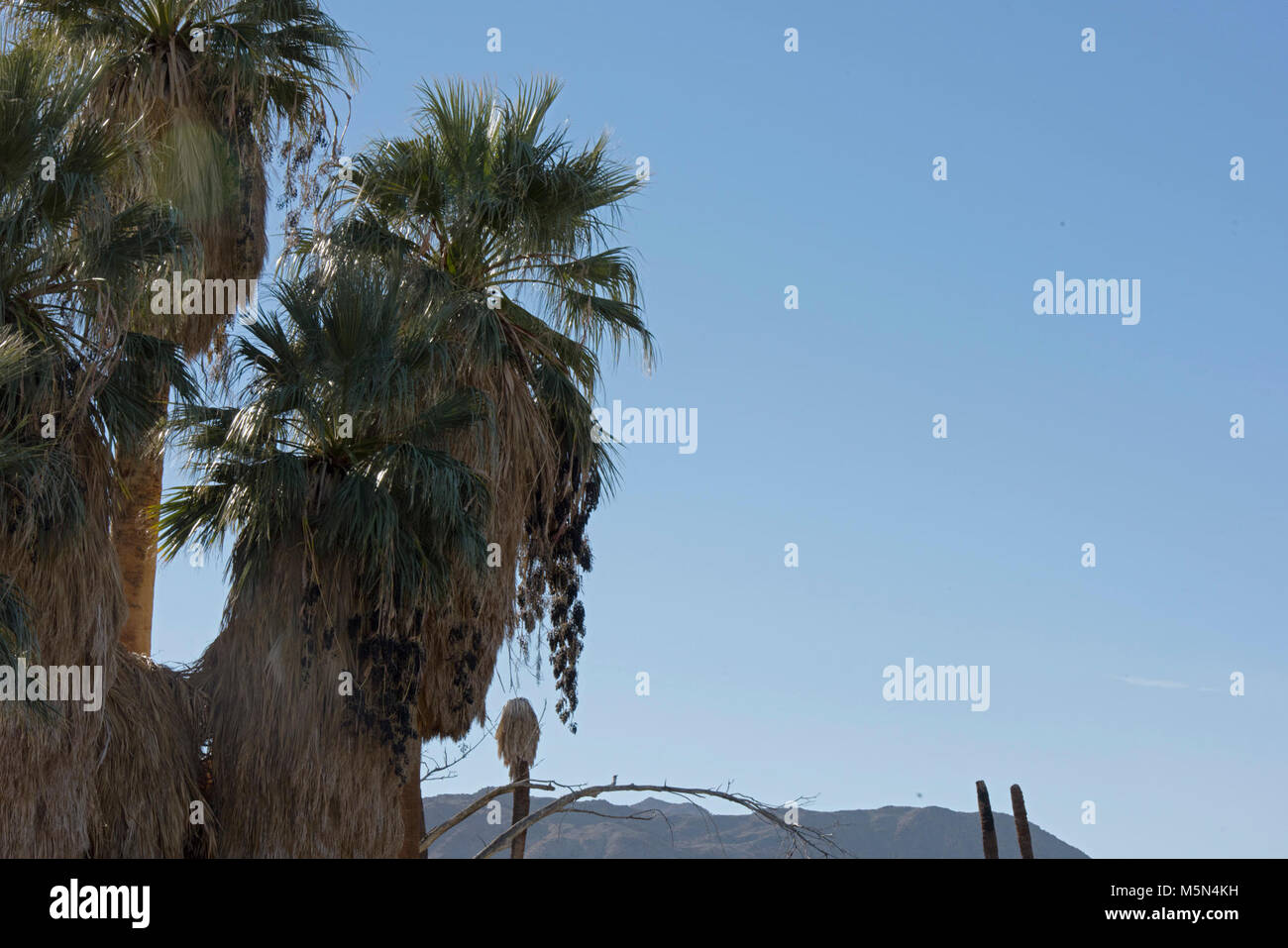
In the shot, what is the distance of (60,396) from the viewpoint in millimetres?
13289

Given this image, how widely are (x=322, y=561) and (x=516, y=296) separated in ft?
17.0

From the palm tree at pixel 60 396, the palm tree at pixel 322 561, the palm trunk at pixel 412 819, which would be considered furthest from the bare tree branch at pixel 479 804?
the palm tree at pixel 60 396

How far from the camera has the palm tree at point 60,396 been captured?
12648 millimetres

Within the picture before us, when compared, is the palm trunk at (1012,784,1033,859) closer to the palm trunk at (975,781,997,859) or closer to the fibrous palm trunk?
the palm trunk at (975,781,997,859)

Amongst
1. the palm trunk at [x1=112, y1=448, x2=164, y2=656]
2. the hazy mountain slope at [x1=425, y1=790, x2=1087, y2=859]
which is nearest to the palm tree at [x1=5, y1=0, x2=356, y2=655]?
the palm trunk at [x1=112, y1=448, x2=164, y2=656]

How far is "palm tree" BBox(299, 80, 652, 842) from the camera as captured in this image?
17984 mm

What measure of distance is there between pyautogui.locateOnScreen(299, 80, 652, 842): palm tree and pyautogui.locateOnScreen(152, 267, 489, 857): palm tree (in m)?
1.71

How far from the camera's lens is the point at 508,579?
1795 centimetres

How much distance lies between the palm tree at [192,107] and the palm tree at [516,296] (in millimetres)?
1146

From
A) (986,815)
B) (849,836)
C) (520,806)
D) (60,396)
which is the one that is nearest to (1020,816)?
(986,815)

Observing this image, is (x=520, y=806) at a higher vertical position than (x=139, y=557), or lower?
lower

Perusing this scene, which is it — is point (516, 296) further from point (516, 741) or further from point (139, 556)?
point (516, 741)
